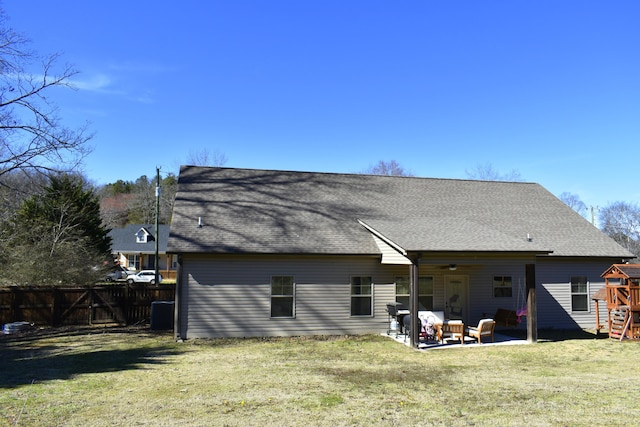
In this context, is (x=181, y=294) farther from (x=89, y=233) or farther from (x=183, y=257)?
(x=89, y=233)

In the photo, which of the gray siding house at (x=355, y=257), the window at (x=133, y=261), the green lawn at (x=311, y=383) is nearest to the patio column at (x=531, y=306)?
the gray siding house at (x=355, y=257)

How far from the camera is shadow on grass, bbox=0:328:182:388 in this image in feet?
34.8

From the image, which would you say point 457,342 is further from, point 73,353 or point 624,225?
point 624,225

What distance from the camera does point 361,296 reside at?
1625 centimetres

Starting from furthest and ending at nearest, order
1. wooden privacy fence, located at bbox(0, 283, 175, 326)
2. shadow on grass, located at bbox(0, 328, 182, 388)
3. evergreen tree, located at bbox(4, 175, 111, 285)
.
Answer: evergreen tree, located at bbox(4, 175, 111, 285)
wooden privacy fence, located at bbox(0, 283, 175, 326)
shadow on grass, located at bbox(0, 328, 182, 388)

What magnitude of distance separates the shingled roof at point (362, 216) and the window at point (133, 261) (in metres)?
34.8

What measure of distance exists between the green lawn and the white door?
3.02 metres

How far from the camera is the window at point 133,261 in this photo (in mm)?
51719

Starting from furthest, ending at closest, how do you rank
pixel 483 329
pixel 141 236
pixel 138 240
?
1. pixel 138 240
2. pixel 141 236
3. pixel 483 329

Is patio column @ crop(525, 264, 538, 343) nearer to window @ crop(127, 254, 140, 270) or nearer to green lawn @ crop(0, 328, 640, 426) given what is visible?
green lawn @ crop(0, 328, 640, 426)

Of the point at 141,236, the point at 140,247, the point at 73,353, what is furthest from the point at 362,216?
the point at 141,236

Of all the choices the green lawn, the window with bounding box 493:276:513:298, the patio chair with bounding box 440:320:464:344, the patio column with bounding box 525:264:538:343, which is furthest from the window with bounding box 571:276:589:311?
the patio chair with bounding box 440:320:464:344

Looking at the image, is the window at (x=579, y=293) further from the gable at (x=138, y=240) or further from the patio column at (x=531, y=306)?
the gable at (x=138, y=240)

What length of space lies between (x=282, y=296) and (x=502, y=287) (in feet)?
26.4
